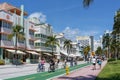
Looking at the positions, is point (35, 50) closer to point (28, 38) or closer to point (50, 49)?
point (28, 38)

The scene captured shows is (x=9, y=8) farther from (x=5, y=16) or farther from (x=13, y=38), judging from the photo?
(x=5, y=16)

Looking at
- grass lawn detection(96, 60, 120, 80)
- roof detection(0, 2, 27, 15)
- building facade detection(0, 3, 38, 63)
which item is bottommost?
grass lawn detection(96, 60, 120, 80)

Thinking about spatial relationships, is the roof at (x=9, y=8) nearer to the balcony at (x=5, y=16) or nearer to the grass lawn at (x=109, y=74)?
the balcony at (x=5, y=16)

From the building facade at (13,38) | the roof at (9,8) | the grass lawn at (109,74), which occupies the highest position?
the roof at (9,8)

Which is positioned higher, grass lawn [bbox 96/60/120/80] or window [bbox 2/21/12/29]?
window [bbox 2/21/12/29]

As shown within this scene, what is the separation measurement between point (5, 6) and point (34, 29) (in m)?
11.1

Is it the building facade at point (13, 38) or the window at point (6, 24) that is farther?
the window at point (6, 24)

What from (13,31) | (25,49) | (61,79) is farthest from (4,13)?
(61,79)

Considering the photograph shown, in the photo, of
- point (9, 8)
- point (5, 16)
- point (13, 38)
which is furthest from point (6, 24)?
point (9, 8)

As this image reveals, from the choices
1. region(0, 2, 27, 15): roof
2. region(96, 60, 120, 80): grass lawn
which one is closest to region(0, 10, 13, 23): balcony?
region(0, 2, 27, 15): roof

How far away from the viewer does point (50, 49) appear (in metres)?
90.5

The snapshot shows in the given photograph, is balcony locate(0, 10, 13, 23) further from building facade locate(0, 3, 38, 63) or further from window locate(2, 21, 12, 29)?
window locate(2, 21, 12, 29)

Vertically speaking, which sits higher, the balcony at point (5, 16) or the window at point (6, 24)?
the balcony at point (5, 16)

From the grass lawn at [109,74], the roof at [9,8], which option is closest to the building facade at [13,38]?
the roof at [9,8]
